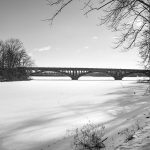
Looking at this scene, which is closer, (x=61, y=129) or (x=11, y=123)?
(x=61, y=129)

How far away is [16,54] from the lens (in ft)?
250

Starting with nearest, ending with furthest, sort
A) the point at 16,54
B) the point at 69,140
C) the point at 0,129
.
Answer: the point at 69,140 → the point at 0,129 → the point at 16,54

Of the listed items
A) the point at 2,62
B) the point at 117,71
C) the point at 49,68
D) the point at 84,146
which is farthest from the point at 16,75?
the point at 84,146

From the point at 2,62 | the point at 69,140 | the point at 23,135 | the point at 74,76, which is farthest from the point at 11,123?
the point at 74,76

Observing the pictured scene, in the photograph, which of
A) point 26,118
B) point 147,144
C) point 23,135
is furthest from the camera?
point 26,118

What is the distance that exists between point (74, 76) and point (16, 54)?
24962 millimetres

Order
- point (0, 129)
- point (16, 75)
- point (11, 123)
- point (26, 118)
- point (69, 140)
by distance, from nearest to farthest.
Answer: point (69, 140) → point (0, 129) → point (11, 123) → point (26, 118) → point (16, 75)

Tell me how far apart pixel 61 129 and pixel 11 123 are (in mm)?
2272

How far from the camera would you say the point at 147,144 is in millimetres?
5035

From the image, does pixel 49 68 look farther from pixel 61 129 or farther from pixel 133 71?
pixel 61 129

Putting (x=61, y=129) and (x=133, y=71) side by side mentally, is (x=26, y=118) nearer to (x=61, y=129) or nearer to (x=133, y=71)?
(x=61, y=129)

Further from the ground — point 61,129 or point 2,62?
point 2,62

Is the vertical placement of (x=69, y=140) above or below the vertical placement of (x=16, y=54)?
below

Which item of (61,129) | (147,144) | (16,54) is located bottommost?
(61,129)
